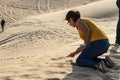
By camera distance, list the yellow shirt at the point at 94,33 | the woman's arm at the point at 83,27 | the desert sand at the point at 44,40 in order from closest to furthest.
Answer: the desert sand at the point at 44,40 → the woman's arm at the point at 83,27 → the yellow shirt at the point at 94,33

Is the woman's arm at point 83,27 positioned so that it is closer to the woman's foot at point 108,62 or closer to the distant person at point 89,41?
the distant person at point 89,41

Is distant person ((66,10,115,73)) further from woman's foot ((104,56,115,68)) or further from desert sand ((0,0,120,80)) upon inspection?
desert sand ((0,0,120,80))

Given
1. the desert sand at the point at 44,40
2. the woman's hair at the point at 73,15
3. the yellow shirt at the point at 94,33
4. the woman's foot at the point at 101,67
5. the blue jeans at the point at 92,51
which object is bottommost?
the desert sand at the point at 44,40

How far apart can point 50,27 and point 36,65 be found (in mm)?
9173

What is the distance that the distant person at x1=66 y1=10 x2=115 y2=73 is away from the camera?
593cm

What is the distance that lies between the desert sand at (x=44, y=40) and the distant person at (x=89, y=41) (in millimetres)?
124

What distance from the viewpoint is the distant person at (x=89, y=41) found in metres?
5.93

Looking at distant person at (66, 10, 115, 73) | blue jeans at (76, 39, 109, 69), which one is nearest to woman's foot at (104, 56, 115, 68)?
distant person at (66, 10, 115, 73)

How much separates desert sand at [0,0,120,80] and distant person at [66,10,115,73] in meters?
0.12

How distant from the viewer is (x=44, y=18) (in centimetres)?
1816

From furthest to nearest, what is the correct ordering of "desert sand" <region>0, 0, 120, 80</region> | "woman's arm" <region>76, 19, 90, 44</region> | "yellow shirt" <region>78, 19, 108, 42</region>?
1. "yellow shirt" <region>78, 19, 108, 42</region>
2. "woman's arm" <region>76, 19, 90, 44</region>
3. "desert sand" <region>0, 0, 120, 80</region>

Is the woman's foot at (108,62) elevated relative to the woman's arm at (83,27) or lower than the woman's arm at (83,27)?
lower

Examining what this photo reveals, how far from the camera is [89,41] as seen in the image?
6.04 m

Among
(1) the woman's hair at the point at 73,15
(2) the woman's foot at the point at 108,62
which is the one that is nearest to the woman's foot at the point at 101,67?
(2) the woman's foot at the point at 108,62
